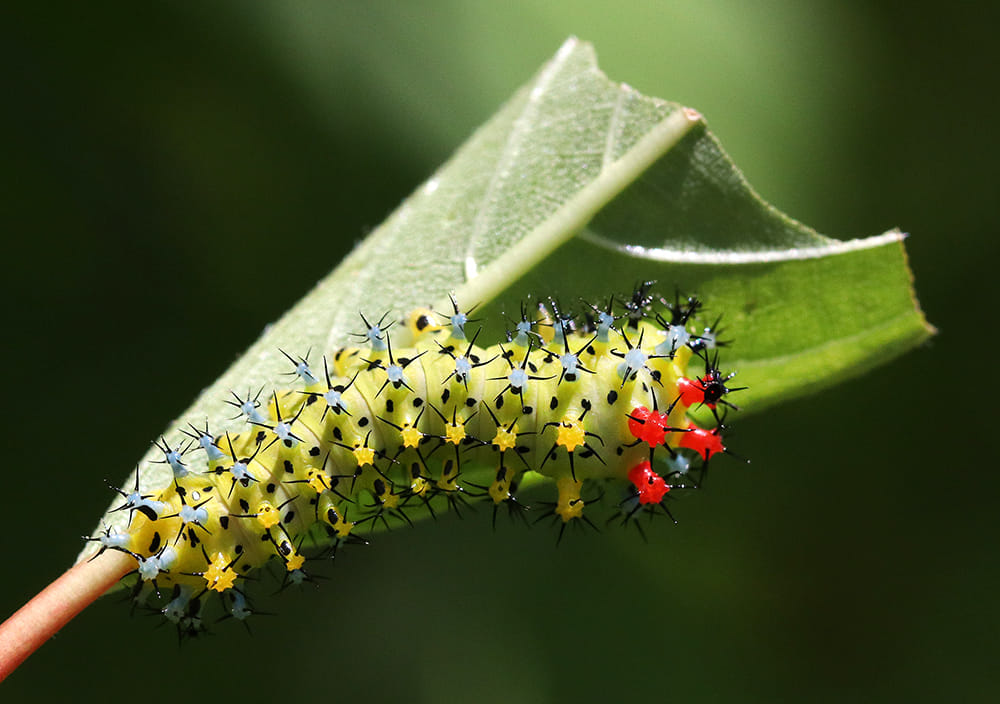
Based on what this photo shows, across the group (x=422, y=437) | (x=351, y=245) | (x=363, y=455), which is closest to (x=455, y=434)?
(x=422, y=437)

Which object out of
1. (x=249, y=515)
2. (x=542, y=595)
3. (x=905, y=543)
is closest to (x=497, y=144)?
(x=249, y=515)

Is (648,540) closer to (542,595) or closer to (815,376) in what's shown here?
(542,595)

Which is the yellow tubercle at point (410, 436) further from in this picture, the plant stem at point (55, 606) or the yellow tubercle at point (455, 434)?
the plant stem at point (55, 606)

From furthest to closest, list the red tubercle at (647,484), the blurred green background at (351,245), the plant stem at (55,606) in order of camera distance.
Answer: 1. the blurred green background at (351,245)
2. the red tubercle at (647,484)
3. the plant stem at (55,606)

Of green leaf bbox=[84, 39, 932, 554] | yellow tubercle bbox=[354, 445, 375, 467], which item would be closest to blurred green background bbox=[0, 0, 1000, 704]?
green leaf bbox=[84, 39, 932, 554]

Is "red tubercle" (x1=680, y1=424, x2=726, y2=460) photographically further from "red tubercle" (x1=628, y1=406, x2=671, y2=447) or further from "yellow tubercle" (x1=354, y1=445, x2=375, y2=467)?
"yellow tubercle" (x1=354, y1=445, x2=375, y2=467)

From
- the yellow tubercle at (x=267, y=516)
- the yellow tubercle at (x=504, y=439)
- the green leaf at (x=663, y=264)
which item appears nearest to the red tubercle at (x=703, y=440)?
the green leaf at (x=663, y=264)
